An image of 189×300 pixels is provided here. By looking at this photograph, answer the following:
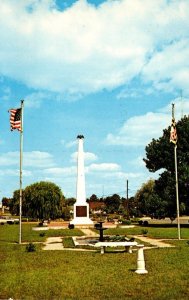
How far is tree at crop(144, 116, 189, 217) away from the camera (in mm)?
45300

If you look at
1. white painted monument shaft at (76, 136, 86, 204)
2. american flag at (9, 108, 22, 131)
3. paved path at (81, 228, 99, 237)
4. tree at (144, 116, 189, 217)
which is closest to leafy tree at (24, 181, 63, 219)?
white painted monument shaft at (76, 136, 86, 204)

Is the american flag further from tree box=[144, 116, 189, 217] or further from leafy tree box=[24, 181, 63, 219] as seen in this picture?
leafy tree box=[24, 181, 63, 219]

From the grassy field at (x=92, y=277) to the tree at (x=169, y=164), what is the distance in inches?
1111

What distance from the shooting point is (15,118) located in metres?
25.6

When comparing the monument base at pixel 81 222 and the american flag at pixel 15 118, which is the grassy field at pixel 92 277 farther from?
the monument base at pixel 81 222

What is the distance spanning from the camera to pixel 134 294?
985 cm

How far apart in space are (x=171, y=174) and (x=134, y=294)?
3869cm

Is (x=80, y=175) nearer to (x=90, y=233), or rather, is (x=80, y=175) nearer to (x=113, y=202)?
(x=90, y=233)

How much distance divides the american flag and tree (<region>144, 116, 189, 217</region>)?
23522 mm

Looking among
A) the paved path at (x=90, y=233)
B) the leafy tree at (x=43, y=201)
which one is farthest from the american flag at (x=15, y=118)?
the leafy tree at (x=43, y=201)

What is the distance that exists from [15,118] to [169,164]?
2665 centimetres

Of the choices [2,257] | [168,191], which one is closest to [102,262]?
[2,257]

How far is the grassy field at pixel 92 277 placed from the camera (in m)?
9.91

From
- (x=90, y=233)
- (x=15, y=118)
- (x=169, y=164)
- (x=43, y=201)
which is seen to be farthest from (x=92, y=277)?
(x=43, y=201)
